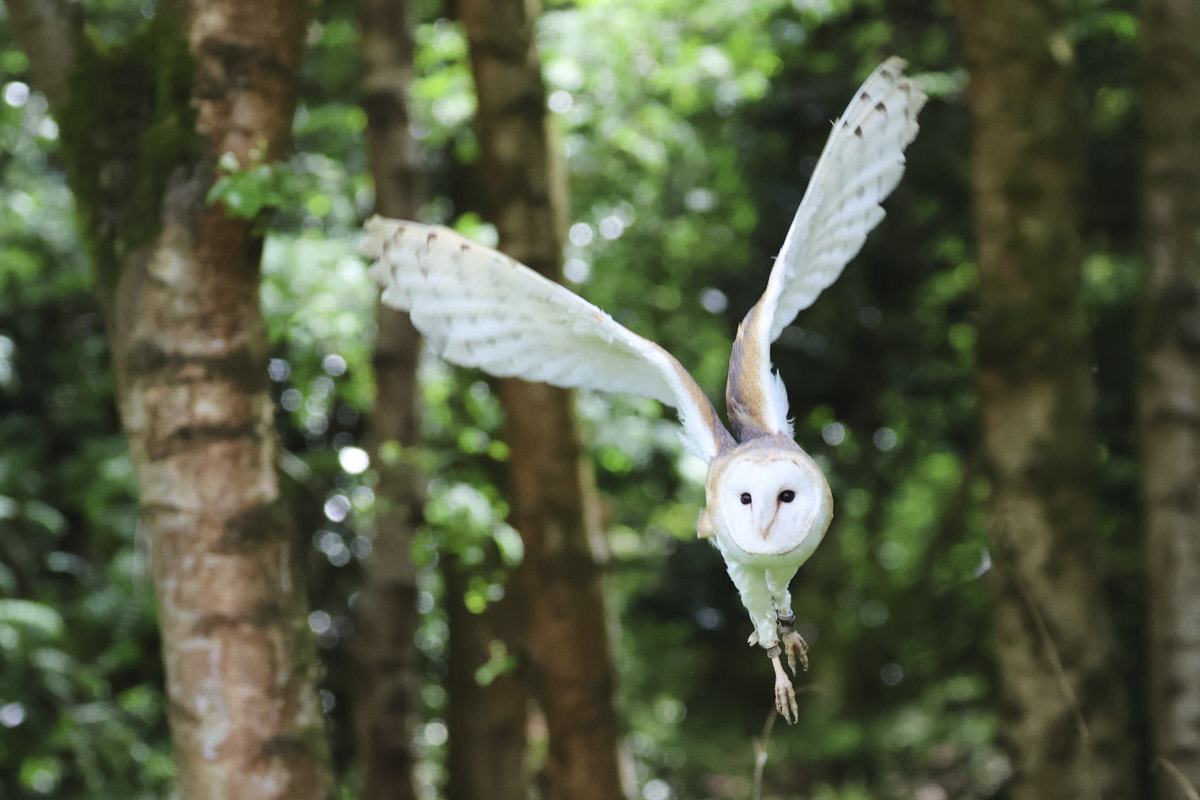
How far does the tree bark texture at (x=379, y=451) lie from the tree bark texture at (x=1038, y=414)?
178 cm

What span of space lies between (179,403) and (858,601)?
5214 mm

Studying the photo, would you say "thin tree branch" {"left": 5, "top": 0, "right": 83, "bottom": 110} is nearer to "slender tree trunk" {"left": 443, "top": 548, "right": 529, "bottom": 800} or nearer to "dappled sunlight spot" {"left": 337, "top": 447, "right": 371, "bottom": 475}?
"dappled sunlight spot" {"left": 337, "top": 447, "right": 371, "bottom": 475}

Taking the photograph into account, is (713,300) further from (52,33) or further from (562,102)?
(52,33)

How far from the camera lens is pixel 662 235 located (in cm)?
527

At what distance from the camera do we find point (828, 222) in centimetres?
137

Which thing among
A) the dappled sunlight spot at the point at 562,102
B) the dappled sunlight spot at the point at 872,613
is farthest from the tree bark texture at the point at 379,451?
the dappled sunlight spot at the point at 872,613

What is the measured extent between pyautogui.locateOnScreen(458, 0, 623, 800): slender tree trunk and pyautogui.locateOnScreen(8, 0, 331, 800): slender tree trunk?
90 centimetres

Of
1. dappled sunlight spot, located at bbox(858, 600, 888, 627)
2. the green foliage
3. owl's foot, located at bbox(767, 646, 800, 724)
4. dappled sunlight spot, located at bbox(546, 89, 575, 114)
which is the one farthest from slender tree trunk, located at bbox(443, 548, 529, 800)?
owl's foot, located at bbox(767, 646, 800, 724)

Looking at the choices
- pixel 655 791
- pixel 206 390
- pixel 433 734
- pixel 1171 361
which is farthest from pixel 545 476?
pixel 433 734

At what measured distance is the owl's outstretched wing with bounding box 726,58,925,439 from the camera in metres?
1.18

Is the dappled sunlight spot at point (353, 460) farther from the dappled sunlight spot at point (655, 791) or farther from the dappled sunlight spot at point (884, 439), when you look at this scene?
the dappled sunlight spot at point (655, 791)

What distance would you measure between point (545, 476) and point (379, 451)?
854 millimetres

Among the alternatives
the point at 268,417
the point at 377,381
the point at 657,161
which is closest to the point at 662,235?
the point at 657,161

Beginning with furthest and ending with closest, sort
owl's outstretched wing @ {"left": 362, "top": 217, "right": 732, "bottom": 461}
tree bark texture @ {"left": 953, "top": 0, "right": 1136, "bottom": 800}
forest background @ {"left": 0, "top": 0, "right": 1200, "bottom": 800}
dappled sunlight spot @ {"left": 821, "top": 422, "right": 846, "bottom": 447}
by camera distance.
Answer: dappled sunlight spot @ {"left": 821, "top": 422, "right": 846, "bottom": 447} → tree bark texture @ {"left": 953, "top": 0, "right": 1136, "bottom": 800} → forest background @ {"left": 0, "top": 0, "right": 1200, "bottom": 800} → owl's outstretched wing @ {"left": 362, "top": 217, "right": 732, "bottom": 461}
